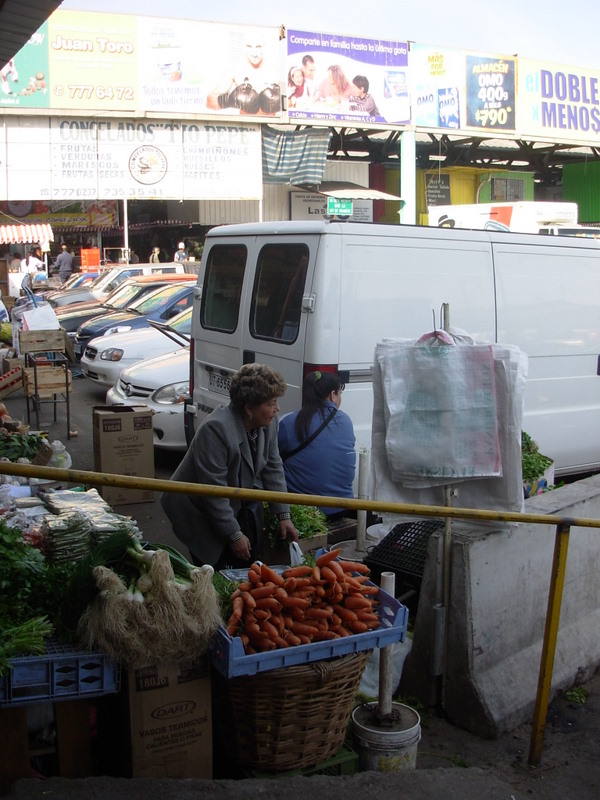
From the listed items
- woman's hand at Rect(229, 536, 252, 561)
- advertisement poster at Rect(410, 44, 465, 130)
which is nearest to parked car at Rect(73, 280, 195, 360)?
woman's hand at Rect(229, 536, 252, 561)

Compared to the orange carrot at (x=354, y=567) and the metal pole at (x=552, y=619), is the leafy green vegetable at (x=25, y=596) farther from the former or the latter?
the metal pole at (x=552, y=619)

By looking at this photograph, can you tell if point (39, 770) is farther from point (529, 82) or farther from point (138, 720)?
point (529, 82)

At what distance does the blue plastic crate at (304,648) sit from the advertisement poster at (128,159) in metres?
21.4

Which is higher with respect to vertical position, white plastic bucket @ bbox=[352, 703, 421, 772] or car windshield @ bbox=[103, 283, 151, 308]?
car windshield @ bbox=[103, 283, 151, 308]

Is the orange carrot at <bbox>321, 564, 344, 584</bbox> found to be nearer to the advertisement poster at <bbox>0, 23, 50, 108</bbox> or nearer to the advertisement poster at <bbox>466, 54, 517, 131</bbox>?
the advertisement poster at <bbox>0, 23, 50, 108</bbox>

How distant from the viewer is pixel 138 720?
3.19 meters

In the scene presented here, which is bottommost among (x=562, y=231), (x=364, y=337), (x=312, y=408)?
(x=312, y=408)

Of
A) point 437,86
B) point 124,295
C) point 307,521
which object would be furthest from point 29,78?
point 307,521

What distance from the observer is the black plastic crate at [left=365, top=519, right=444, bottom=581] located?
191 inches

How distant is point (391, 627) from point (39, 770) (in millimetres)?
1536

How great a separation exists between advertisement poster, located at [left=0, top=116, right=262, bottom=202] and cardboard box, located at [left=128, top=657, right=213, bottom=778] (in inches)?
846

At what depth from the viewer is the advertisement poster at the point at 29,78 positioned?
21.6m

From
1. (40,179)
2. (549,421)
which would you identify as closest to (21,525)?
(549,421)

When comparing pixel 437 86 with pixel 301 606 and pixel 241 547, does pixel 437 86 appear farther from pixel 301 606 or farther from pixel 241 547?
pixel 301 606
